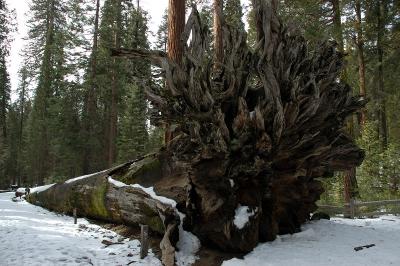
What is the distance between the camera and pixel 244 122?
8.05 metres

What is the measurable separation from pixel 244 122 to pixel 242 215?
2.13m

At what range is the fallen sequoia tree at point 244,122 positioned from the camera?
820 cm

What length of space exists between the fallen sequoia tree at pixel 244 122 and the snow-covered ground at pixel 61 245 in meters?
1.38

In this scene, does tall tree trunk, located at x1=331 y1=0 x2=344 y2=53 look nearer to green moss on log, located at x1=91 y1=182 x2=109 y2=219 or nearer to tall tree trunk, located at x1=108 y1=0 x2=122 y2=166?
green moss on log, located at x1=91 y1=182 x2=109 y2=219

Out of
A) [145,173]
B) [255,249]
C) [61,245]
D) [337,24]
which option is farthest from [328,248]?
[337,24]

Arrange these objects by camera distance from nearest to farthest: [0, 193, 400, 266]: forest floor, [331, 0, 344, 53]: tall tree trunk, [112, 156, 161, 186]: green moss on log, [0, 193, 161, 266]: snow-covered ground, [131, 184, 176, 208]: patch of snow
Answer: [0, 193, 400, 266]: forest floor → [0, 193, 161, 266]: snow-covered ground → [131, 184, 176, 208]: patch of snow → [112, 156, 161, 186]: green moss on log → [331, 0, 344, 53]: tall tree trunk

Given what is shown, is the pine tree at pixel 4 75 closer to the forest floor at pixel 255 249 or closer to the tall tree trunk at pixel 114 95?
the tall tree trunk at pixel 114 95

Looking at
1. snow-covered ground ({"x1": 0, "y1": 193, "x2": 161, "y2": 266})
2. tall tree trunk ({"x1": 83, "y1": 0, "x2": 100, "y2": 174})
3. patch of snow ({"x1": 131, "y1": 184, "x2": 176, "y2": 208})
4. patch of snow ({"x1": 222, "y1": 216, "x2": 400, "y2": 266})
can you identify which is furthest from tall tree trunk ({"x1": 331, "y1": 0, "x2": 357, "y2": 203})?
tall tree trunk ({"x1": 83, "y1": 0, "x2": 100, "y2": 174})

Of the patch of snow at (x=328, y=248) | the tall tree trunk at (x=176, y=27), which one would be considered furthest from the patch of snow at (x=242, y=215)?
the tall tree trunk at (x=176, y=27)

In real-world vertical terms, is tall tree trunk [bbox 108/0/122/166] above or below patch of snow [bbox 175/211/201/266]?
above

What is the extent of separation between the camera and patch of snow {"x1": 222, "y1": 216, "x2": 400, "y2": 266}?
7.61m

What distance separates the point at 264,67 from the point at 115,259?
548 centimetres

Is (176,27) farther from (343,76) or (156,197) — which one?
(343,76)

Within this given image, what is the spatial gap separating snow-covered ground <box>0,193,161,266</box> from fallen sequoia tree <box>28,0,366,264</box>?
1383 millimetres
